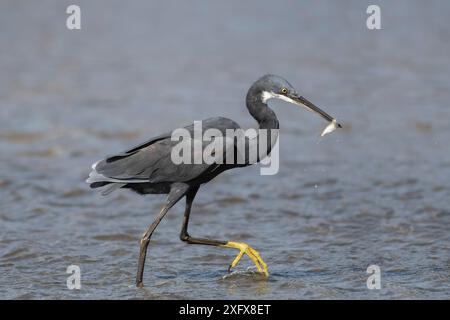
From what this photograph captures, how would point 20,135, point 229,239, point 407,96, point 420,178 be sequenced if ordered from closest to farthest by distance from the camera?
point 229,239, point 420,178, point 20,135, point 407,96

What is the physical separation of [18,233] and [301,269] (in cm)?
297

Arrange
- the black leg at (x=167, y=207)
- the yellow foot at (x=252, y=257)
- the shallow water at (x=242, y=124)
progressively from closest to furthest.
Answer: the black leg at (x=167, y=207) → the yellow foot at (x=252, y=257) → the shallow water at (x=242, y=124)

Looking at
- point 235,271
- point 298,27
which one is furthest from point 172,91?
point 235,271

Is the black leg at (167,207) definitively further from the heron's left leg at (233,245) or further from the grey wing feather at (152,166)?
the heron's left leg at (233,245)

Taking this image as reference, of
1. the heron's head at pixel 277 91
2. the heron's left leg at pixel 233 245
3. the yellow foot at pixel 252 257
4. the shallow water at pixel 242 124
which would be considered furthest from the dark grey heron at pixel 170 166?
the shallow water at pixel 242 124

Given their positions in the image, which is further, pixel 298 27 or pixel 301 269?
pixel 298 27

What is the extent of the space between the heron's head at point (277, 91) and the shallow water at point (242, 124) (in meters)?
1.52

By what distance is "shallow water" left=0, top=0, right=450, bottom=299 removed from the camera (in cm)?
816

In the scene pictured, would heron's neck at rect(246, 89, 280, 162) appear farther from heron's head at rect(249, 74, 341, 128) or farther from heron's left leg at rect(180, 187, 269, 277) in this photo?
heron's left leg at rect(180, 187, 269, 277)

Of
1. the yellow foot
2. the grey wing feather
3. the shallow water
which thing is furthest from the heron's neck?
the shallow water

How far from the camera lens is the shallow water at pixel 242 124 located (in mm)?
8164

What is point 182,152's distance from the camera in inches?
300
